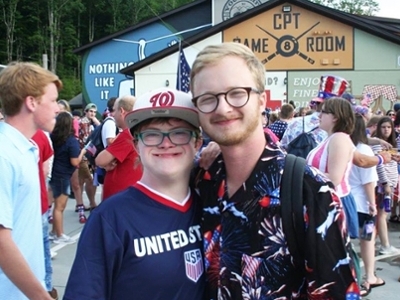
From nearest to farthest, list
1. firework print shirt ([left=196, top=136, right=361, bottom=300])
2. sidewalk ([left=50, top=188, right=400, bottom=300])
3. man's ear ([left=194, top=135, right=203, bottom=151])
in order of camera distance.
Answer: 1. firework print shirt ([left=196, top=136, right=361, bottom=300])
2. man's ear ([left=194, top=135, right=203, bottom=151])
3. sidewalk ([left=50, top=188, right=400, bottom=300])

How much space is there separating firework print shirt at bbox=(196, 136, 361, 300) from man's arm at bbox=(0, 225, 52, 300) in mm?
868

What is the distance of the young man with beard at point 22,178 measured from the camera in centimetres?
227

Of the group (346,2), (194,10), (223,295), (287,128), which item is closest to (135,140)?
(223,295)

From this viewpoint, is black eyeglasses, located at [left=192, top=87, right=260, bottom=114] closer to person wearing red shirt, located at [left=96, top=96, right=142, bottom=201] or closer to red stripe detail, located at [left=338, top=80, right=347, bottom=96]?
person wearing red shirt, located at [left=96, top=96, right=142, bottom=201]

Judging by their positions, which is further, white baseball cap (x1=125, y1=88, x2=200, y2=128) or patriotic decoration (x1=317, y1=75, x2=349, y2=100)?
patriotic decoration (x1=317, y1=75, x2=349, y2=100)

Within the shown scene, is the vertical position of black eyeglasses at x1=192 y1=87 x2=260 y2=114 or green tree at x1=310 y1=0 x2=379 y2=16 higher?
green tree at x1=310 y1=0 x2=379 y2=16

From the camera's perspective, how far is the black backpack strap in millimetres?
1604

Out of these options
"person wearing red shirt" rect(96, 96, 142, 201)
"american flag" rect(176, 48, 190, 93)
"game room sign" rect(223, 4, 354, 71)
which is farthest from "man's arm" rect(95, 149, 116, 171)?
"game room sign" rect(223, 4, 354, 71)

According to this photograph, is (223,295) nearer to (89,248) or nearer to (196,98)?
(89,248)

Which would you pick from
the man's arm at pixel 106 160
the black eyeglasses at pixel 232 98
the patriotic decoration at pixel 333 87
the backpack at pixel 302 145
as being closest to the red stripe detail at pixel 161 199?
the black eyeglasses at pixel 232 98

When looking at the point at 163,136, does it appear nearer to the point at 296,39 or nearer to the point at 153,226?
the point at 153,226

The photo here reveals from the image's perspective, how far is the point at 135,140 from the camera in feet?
6.59

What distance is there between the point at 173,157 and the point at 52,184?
5632mm

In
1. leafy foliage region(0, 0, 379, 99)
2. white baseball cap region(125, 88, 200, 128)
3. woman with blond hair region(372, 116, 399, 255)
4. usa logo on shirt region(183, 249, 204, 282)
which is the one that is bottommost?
woman with blond hair region(372, 116, 399, 255)
